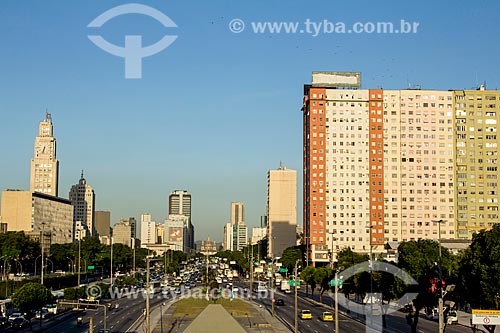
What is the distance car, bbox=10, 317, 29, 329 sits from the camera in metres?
92.5

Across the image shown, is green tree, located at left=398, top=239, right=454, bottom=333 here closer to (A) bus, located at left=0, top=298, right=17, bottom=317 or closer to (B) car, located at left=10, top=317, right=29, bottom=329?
(B) car, located at left=10, top=317, right=29, bottom=329

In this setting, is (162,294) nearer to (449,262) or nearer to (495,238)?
(449,262)

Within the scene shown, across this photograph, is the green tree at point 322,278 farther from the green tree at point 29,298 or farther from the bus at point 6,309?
the green tree at point 29,298

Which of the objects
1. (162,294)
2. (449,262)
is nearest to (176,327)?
(449,262)

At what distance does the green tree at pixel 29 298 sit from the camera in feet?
289

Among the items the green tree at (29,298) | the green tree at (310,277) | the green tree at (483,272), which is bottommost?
the green tree at (310,277)

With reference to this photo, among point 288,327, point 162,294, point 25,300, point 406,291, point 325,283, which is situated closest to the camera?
point 406,291

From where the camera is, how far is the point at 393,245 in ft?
643

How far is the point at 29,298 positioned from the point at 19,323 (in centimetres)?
827

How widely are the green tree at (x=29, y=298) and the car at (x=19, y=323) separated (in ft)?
14.4

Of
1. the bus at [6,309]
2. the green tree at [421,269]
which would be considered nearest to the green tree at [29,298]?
the bus at [6,309]

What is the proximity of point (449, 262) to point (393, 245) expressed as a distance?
103 meters

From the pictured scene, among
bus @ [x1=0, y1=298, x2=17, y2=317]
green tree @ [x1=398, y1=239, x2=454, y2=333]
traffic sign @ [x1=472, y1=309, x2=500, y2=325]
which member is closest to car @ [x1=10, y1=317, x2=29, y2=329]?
bus @ [x1=0, y1=298, x2=17, y2=317]

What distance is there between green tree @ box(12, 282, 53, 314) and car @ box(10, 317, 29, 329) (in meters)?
4.40
